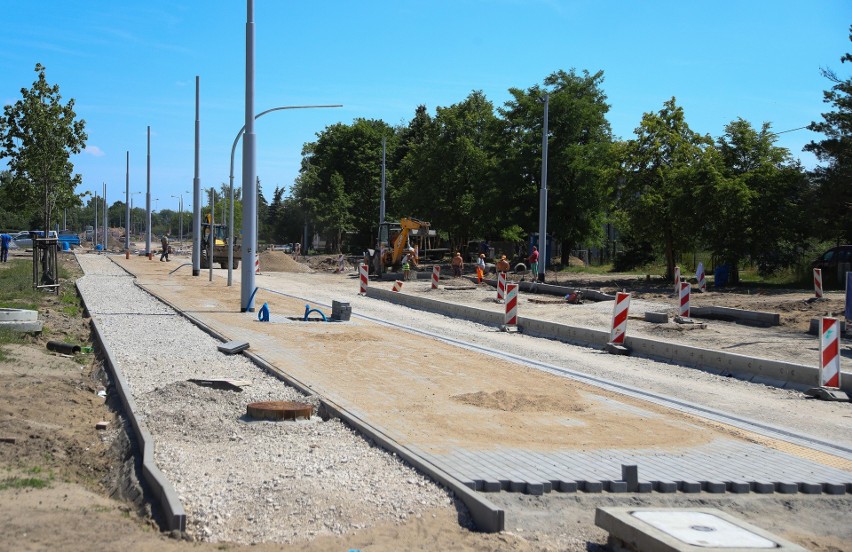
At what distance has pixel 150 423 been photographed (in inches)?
353

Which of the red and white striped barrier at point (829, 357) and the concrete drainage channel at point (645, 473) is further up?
the red and white striped barrier at point (829, 357)

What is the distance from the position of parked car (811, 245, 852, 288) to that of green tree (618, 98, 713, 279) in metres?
5.06

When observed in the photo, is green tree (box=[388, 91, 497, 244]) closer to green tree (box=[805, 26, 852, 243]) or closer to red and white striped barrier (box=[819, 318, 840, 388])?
green tree (box=[805, 26, 852, 243])

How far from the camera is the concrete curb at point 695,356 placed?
43.2ft

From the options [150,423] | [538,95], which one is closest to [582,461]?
[150,423]

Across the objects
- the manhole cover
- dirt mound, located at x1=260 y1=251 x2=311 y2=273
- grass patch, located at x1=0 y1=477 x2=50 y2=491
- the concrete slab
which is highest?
dirt mound, located at x1=260 y1=251 x2=311 y2=273

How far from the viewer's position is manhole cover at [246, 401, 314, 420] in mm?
9297

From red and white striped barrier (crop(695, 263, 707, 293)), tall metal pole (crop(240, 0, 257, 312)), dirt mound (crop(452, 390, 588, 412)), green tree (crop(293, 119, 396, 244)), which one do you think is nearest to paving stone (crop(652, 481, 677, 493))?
dirt mound (crop(452, 390, 588, 412))

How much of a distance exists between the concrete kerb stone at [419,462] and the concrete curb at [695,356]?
7.46 metres

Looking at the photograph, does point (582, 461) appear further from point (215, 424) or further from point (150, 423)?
point (150, 423)

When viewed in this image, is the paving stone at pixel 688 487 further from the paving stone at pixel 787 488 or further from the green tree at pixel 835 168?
the green tree at pixel 835 168

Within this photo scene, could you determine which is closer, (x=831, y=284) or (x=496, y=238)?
(x=831, y=284)

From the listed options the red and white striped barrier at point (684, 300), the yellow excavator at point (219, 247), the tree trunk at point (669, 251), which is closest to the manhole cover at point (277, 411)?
the red and white striped barrier at point (684, 300)

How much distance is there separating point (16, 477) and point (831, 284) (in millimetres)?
31814
